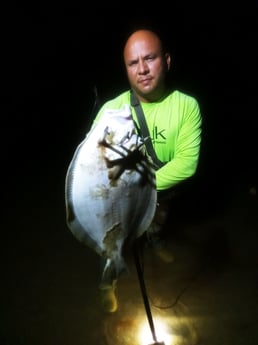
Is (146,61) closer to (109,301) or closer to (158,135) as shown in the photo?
(158,135)

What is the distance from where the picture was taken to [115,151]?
1517 millimetres

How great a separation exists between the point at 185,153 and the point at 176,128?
0.17 meters

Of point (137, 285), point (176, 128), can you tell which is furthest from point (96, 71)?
point (176, 128)

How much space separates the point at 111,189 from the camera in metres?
1.57

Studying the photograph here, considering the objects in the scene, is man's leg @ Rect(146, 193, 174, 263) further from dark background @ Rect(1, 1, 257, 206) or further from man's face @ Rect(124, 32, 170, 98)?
dark background @ Rect(1, 1, 257, 206)

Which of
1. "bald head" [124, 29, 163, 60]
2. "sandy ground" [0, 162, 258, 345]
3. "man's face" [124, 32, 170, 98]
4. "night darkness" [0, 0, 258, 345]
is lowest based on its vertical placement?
"sandy ground" [0, 162, 258, 345]

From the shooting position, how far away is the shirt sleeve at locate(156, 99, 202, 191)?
2.32 meters

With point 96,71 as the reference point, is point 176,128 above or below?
above

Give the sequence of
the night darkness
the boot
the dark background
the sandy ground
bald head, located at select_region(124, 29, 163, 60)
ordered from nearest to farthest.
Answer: bald head, located at select_region(124, 29, 163, 60), the sandy ground, the boot, the night darkness, the dark background

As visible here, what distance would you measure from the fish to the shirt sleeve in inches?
25.9

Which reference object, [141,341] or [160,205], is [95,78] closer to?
[160,205]

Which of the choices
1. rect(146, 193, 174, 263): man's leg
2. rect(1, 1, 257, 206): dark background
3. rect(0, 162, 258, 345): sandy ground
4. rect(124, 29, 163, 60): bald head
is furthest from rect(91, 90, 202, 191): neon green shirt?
rect(1, 1, 257, 206): dark background
